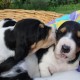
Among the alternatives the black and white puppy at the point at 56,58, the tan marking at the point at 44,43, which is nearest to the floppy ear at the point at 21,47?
the tan marking at the point at 44,43

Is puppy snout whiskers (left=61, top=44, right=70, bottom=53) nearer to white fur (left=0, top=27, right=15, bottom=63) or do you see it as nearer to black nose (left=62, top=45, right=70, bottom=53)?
black nose (left=62, top=45, right=70, bottom=53)

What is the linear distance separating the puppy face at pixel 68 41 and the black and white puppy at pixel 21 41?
14 centimetres

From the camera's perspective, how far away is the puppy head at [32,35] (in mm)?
2770

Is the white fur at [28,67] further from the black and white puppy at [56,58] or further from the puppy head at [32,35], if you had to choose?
the puppy head at [32,35]

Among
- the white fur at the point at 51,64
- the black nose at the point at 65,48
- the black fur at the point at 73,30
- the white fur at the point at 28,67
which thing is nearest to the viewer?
the black nose at the point at 65,48

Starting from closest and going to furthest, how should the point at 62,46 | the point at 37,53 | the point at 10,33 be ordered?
the point at 62,46
the point at 10,33
the point at 37,53

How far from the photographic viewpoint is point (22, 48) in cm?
272

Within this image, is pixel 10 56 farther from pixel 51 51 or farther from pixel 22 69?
pixel 51 51

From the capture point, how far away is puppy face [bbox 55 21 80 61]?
2691 millimetres

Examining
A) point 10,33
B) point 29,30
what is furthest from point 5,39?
point 29,30

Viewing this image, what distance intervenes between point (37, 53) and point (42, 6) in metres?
3.46

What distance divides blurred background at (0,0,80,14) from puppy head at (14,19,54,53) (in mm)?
3370

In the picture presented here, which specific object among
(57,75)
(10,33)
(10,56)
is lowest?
(57,75)

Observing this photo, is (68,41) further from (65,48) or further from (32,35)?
(32,35)
